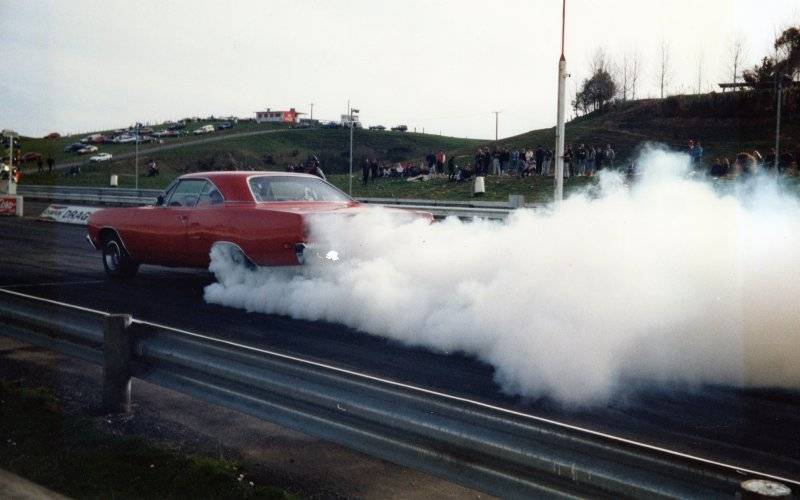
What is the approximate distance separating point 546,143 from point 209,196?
47.7 m

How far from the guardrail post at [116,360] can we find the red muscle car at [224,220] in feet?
11.0

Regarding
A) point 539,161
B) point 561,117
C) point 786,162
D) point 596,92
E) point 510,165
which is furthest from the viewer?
point 596,92

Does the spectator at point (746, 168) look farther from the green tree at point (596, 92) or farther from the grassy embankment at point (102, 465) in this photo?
the green tree at point (596, 92)

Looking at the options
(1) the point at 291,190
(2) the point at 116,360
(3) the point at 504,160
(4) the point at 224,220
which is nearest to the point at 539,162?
(3) the point at 504,160

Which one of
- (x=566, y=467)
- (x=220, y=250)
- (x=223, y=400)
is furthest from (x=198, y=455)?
(x=220, y=250)

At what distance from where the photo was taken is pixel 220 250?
9.02m

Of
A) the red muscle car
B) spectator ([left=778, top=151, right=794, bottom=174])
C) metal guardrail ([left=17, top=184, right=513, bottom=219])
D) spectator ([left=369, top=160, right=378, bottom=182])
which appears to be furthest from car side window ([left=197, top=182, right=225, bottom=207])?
spectator ([left=369, top=160, right=378, bottom=182])

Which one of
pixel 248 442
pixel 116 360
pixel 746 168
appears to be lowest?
pixel 248 442

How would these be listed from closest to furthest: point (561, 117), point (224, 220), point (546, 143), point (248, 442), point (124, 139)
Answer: point (248, 442)
point (224, 220)
point (561, 117)
point (546, 143)
point (124, 139)

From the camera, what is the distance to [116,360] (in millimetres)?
4848

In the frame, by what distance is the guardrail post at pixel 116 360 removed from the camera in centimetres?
484

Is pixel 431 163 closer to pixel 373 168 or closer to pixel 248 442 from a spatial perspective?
pixel 373 168

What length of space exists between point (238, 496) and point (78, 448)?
3.94ft

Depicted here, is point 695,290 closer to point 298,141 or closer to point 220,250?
point 220,250
